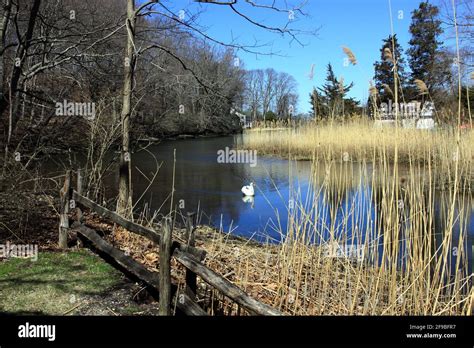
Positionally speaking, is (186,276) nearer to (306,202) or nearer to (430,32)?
(306,202)

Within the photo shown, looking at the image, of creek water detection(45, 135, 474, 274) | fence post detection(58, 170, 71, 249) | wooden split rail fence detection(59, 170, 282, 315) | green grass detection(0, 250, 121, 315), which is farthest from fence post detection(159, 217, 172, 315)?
fence post detection(58, 170, 71, 249)

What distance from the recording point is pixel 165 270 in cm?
301

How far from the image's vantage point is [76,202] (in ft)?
16.9

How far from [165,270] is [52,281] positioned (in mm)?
1473

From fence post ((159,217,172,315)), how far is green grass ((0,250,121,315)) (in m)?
0.81

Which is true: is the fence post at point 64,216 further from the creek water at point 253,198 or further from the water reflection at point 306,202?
the water reflection at point 306,202

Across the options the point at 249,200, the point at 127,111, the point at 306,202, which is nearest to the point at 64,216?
the point at 127,111

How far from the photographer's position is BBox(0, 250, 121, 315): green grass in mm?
3336

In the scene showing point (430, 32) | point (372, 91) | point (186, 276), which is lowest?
point (186, 276)

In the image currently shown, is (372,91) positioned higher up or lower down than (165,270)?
higher up

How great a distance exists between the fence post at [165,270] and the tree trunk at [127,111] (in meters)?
2.84

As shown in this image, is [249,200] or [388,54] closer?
[388,54]

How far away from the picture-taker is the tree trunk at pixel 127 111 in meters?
5.83
